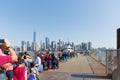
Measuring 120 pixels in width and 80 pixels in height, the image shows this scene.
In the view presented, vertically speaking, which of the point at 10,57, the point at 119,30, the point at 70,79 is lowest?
the point at 70,79

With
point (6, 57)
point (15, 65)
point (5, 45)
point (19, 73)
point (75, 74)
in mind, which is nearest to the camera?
point (6, 57)

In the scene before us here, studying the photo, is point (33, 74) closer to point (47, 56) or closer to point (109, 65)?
point (109, 65)

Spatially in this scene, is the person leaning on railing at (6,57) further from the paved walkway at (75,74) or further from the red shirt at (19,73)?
the paved walkway at (75,74)

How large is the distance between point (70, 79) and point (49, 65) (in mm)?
8368

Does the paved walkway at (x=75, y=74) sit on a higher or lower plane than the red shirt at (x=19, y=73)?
lower

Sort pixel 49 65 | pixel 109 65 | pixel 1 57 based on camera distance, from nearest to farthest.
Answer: pixel 1 57
pixel 109 65
pixel 49 65

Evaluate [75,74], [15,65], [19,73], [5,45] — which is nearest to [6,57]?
[5,45]

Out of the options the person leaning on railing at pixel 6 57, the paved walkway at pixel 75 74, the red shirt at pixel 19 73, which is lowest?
the paved walkway at pixel 75 74

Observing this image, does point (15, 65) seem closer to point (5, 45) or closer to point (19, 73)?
point (19, 73)

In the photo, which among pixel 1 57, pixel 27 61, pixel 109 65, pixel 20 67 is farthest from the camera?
pixel 109 65

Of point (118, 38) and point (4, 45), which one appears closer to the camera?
point (4, 45)

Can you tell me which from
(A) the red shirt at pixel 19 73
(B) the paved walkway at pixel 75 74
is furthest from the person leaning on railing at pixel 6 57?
(B) the paved walkway at pixel 75 74

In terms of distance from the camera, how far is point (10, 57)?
4742 millimetres

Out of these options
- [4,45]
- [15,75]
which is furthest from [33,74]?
[4,45]
